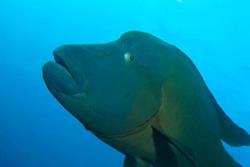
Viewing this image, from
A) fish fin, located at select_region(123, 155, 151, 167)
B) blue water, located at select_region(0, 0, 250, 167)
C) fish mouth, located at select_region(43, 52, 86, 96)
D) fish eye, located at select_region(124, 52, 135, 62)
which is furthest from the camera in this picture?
blue water, located at select_region(0, 0, 250, 167)

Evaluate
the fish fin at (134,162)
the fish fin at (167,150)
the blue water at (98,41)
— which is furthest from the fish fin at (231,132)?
the blue water at (98,41)

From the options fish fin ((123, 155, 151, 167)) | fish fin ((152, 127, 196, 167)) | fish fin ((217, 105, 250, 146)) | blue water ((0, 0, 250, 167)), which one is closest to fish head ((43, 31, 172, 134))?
fish fin ((152, 127, 196, 167))

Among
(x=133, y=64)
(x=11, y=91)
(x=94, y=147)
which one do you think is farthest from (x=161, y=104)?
(x=11, y=91)

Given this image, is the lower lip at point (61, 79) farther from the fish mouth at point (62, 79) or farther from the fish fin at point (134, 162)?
the fish fin at point (134, 162)

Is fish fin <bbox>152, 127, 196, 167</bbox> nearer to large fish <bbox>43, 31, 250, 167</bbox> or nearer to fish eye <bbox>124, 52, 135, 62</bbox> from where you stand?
large fish <bbox>43, 31, 250, 167</bbox>

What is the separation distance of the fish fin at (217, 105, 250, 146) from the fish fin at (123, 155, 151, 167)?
1.84 feet

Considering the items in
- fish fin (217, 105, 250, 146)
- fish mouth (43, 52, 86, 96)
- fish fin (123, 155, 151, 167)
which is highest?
fish mouth (43, 52, 86, 96)

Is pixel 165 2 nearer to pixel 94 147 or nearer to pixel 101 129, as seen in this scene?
pixel 94 147

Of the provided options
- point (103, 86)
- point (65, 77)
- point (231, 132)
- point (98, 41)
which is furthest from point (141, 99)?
point (98, 41)

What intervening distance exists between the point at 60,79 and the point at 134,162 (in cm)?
82

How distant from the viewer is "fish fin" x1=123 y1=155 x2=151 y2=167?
272 cm

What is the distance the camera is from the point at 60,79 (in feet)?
7.73

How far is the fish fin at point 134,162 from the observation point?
2717mm

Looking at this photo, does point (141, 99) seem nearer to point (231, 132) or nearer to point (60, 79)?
point (60, 79)
